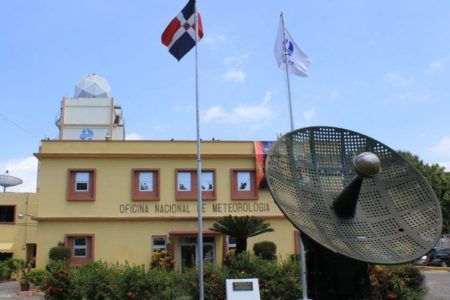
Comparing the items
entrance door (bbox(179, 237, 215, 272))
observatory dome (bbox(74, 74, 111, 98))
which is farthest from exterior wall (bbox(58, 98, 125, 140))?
entrance door (bbox(179, 237, 215, 272))

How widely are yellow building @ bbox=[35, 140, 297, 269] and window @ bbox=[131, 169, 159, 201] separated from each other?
56 mm

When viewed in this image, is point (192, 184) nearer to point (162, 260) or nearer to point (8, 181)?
point (162, 260)

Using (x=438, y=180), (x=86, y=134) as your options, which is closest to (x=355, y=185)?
(x=438, y=180)

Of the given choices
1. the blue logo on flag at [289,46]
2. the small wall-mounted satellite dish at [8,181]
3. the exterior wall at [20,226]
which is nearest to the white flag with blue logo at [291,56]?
the blue logo on flag at [289,46]

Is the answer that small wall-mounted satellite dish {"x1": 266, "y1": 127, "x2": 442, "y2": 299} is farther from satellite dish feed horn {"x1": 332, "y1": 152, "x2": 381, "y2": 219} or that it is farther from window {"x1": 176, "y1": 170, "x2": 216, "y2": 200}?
window {"x1": 176, "y1": 170, "x2": 216, "y2": 200}

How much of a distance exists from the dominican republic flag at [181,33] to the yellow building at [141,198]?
13.9m

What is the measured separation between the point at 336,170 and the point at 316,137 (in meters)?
0.58

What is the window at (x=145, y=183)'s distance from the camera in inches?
1207

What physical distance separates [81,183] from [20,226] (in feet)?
55.0

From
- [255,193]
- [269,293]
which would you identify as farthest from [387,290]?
[255,193]

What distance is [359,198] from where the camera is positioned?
8031 mm

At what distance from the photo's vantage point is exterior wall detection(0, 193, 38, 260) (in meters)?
43.9

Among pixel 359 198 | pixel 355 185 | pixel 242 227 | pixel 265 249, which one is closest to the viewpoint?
pixel 355 185

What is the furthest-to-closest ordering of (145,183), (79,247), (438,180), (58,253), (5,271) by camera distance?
(438,180)
(5,271)
(145,183)
(79,247)
(58,253)
